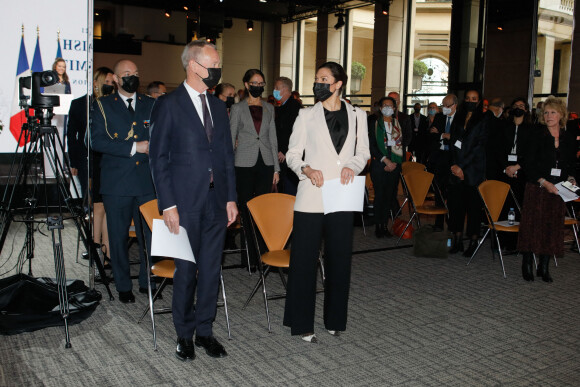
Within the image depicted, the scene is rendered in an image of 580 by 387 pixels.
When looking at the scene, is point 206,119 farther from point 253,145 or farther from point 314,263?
point 253,145

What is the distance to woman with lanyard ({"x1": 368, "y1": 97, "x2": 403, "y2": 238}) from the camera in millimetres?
7098

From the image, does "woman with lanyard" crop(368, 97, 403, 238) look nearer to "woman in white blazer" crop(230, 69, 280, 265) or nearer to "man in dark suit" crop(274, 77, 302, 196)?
"man in dark suit" crop(274, 77, 302, 196)

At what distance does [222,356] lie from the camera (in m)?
3.43

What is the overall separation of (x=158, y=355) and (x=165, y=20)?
18691 mm

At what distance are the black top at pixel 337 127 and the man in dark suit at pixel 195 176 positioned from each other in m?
0.66

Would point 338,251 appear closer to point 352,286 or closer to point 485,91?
point 352,286

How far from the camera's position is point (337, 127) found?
3.57m

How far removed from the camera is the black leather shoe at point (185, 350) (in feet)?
11.0

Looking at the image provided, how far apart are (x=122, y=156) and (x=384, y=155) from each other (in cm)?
384

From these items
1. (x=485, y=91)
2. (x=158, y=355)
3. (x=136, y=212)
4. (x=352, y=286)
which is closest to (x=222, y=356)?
(x=158, y=355)

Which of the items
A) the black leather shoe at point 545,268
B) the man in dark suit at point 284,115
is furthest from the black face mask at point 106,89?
the black leather shoe at point 545,268

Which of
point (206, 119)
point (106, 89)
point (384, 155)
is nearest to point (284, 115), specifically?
point (384, 155)

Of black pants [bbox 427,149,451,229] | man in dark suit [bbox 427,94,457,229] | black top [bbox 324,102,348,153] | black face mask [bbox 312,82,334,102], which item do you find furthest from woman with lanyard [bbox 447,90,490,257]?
black face mask [bbox 312,82,334,102]

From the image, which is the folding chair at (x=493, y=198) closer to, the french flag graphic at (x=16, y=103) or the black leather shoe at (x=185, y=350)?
the black leather shoe at (x=185, y=350)
